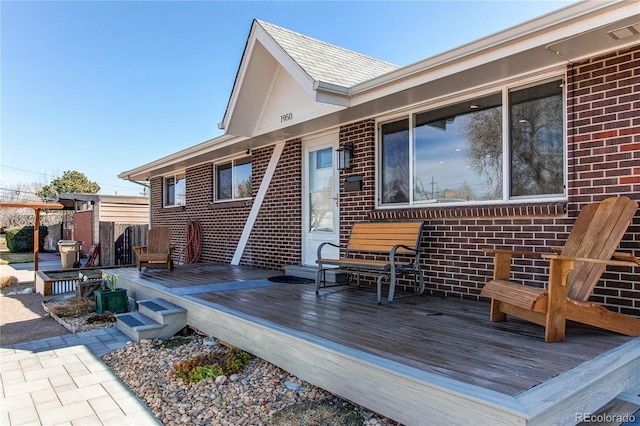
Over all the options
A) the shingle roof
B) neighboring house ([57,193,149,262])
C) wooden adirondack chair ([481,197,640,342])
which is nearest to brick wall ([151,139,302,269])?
the shingle roof

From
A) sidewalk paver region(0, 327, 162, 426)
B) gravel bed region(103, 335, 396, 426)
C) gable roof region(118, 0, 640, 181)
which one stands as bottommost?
sidewalk paver region(0, 327, 162, 426)

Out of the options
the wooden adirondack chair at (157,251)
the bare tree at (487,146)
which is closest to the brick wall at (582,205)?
the bare tree at (487,146)

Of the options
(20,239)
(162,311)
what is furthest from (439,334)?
(20,239)

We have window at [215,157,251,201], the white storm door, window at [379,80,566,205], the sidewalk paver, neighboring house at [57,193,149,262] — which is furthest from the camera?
neighboring house at [57,193,149,262]

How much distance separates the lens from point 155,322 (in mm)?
4730

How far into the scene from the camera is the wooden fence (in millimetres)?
11680

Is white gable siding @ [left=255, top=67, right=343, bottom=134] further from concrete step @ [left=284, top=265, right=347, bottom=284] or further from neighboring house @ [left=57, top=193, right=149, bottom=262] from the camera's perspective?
neighboring house @ [left=57, top=193, right=149, bottom=262]

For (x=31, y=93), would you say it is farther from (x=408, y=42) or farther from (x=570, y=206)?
(x=570, y=206)

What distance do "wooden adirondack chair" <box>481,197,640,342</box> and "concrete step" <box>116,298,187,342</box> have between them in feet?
11.2

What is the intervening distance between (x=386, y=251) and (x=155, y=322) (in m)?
2.87

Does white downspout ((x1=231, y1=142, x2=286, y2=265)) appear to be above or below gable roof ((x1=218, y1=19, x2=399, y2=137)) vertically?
below

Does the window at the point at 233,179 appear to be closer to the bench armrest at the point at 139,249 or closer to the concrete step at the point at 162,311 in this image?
the bench armrest at the point at 139,249

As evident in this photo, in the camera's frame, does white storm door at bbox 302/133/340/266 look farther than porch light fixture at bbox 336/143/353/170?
Yes

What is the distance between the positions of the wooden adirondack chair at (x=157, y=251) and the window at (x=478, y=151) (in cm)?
428
